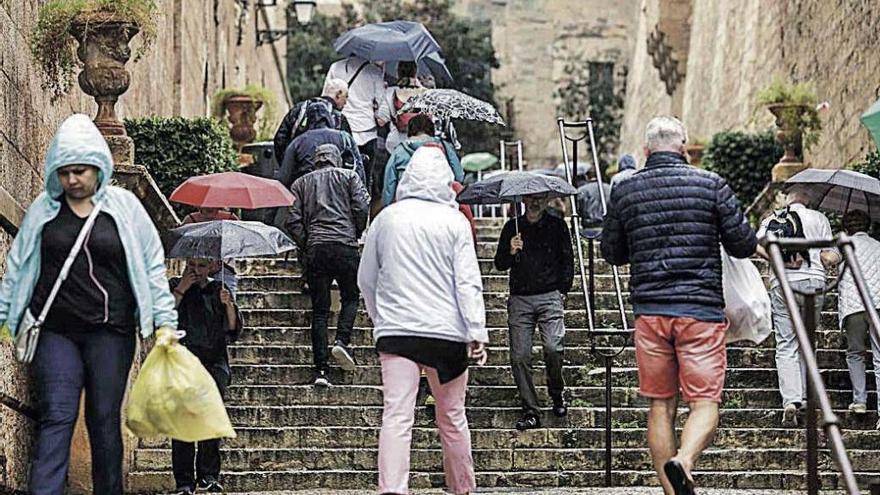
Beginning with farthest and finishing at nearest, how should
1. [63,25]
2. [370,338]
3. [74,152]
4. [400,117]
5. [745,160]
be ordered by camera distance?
[745,160], [400,117], [370,338], [63,25], [74,152]

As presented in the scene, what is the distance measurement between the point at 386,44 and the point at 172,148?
1.97 m

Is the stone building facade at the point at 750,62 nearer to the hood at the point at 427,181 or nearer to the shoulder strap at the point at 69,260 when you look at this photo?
the hood at the point at 427,181

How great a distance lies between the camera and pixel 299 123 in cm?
1316

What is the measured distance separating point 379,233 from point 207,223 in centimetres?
222

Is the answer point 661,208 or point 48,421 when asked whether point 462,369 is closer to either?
point 661,208

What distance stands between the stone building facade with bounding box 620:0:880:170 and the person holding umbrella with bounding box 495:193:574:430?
21.0 ft

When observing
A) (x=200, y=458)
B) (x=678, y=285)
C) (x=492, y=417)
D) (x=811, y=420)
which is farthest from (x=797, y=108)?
(x=811, y=420)

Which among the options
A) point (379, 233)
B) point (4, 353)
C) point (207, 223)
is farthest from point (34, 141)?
point (379, 233)

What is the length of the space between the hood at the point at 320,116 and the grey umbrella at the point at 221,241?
2969mm

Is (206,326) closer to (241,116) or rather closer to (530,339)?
(530,339)

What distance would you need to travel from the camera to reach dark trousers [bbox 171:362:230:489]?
9.23 metres

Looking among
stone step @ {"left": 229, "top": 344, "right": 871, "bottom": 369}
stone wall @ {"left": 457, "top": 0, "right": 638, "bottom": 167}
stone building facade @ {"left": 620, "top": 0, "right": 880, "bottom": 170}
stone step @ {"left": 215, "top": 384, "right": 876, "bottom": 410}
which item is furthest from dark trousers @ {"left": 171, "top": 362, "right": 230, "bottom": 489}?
stone wall @ {"left": 457, "top": 0, "right": 638, "bottom": 167}

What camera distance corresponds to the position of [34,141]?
1005cm

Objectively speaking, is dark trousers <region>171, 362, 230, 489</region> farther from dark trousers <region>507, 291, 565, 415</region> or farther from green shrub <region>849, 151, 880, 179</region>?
green shrub <region>849, 151, 880, 179</region>
